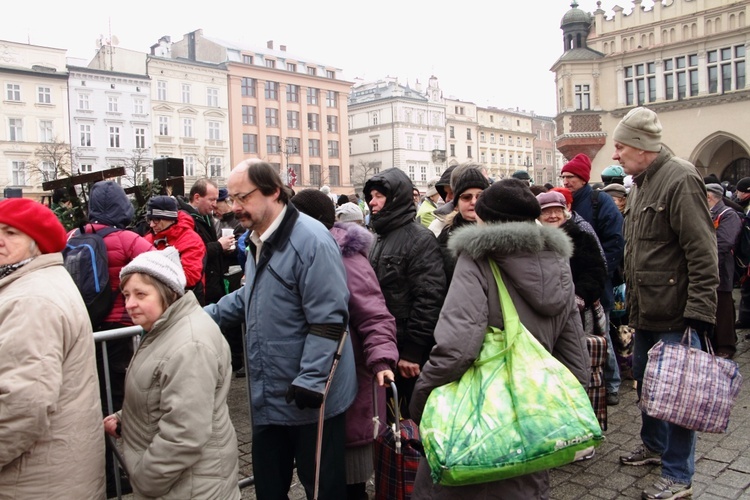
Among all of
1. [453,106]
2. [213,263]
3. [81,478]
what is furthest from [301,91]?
[81,478]

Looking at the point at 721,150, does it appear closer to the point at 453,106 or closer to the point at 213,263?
the point at 213,263

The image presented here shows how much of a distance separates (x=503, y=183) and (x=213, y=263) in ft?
15.0

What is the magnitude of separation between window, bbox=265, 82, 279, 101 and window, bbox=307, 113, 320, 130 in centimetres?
440

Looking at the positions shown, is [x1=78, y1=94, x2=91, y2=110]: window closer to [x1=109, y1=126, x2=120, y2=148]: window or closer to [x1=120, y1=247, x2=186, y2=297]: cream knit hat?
[x1=109, y1=126, x2=120, y2=148]: window

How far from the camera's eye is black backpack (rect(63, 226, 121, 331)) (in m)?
4.47

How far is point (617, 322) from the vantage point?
7055 mm

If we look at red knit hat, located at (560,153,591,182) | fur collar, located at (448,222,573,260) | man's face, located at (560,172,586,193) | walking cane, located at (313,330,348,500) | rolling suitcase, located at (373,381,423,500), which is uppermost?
red knit hat, located at (560,153,591,182)

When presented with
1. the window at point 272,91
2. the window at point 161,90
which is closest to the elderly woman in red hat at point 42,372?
the window at point 161,90

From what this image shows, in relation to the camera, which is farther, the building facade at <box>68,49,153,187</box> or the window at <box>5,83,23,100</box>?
the building facade at <box>68,49,153,187</box>

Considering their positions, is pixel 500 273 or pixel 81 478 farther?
pixel 500 273

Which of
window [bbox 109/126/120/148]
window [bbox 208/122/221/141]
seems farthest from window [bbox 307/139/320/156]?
window [bbox 109/126/120/148]

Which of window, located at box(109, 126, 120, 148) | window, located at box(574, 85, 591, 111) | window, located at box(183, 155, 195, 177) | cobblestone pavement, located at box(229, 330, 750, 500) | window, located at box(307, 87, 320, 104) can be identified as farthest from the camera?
window, located at box(307, 87, 320, 104)

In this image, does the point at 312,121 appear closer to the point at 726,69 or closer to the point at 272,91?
the point at 272,91

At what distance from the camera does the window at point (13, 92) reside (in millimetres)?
50250
